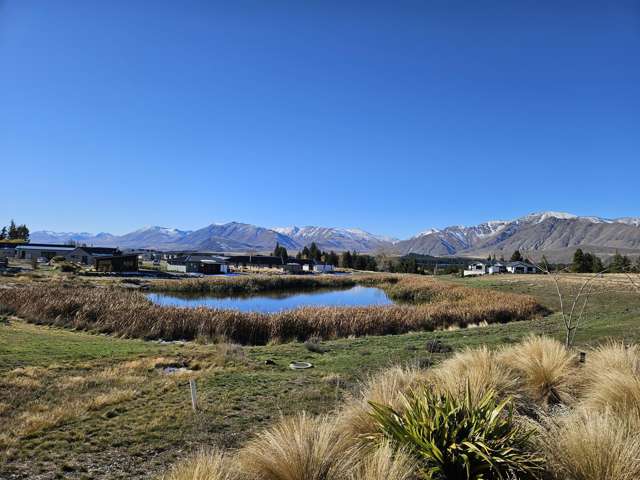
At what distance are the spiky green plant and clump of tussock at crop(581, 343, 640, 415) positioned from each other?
1.29m

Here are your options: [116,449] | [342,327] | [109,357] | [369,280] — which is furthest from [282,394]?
[369,280]

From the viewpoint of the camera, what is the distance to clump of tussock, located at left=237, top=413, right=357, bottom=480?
140 inches

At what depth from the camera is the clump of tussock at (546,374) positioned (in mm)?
6227

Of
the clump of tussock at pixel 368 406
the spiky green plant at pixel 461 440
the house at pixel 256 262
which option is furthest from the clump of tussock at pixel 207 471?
the house at pixel 256 262

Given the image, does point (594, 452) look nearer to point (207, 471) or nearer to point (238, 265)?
point (207, 471)

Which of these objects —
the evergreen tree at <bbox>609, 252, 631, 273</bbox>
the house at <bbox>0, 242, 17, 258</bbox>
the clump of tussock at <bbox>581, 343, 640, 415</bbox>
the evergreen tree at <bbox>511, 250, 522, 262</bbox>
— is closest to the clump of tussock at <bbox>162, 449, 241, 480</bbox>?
the clump of tussock at <bbox>581, 343, 640, 415</bbox>

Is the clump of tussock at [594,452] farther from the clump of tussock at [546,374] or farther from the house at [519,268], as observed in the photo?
the house at [519,268]

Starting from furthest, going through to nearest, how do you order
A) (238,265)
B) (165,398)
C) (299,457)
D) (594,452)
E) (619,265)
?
(238,265) < (619,265) < (165,398) < (299,457) < (594,452)

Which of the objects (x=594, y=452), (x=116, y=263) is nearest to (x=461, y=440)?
(x=594, y=452)

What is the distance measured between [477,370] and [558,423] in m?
1.49

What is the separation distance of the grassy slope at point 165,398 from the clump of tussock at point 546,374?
8.75 ft

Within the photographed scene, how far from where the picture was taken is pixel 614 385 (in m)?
5.20

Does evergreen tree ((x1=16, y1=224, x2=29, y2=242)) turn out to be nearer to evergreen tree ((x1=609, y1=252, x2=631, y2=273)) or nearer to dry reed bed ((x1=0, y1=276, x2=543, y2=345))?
dry reed bed ((x1=0, y1=276, x2=543, y2=345))

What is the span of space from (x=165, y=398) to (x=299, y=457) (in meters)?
4.53
